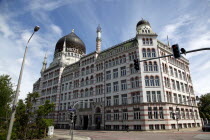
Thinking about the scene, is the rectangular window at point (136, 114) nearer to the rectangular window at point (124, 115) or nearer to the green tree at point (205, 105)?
the rectangular window at point (124, 115)

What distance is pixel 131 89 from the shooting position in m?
34.8

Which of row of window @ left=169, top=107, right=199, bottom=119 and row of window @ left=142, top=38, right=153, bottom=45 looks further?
row of window @ left=142, top=38, right=153, bottom=45

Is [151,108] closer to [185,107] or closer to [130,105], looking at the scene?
[130,105]

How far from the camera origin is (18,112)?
19812mm

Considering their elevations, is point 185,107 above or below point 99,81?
below

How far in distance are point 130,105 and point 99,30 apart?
3126 centimetres

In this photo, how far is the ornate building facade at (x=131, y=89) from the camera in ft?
106

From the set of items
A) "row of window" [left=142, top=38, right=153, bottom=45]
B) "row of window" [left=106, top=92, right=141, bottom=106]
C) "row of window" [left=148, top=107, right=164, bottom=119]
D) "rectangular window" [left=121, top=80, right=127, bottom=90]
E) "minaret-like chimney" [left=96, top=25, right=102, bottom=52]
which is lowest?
"row of window" [left=148, top=107, right=164, bottom=119]

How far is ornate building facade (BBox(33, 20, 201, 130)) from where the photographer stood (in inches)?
1267

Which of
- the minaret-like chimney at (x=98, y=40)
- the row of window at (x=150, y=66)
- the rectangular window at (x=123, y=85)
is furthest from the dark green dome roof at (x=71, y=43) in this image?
the row of window at (x=150, y=66)

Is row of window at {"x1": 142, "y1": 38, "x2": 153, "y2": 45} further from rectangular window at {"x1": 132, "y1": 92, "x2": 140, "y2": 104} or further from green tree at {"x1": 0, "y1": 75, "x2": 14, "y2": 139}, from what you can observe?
green tree at {"x1": 0, "y1": 75, "x2": 14, "y2": 139}

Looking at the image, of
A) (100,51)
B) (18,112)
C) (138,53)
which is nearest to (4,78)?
(18,112)

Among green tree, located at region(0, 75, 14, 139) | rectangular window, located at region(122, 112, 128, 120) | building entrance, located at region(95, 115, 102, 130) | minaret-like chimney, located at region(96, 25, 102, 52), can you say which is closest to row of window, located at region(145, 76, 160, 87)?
rectangular window, located at region(122, 112, 128, 120)

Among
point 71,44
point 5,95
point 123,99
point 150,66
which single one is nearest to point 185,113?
point 150,66
